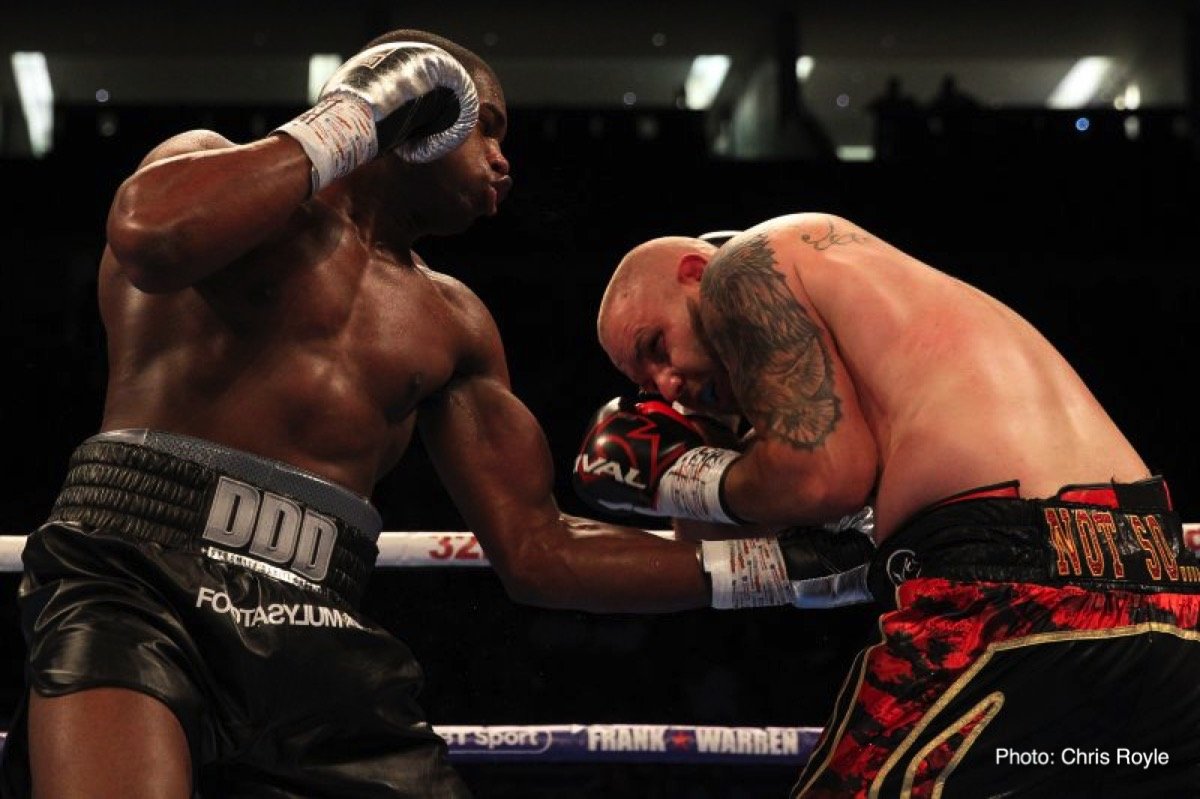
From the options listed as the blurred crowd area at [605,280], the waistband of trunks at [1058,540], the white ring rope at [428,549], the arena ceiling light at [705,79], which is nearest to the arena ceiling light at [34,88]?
the blurred crowd area at [605,280]


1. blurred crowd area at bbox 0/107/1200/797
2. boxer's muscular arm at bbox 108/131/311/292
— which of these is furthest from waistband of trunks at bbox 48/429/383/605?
blurred crowd area at bbox 0/107/1200/797

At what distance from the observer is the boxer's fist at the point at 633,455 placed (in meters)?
2.30

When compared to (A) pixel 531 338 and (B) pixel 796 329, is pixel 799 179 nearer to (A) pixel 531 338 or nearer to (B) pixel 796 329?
(A) pixel 531 338

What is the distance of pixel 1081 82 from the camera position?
487 inches

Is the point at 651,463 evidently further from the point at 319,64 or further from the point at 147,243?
the point at 319,64

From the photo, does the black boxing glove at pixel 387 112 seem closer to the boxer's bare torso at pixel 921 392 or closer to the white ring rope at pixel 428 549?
the boxer's bare torso at pixel 921 392

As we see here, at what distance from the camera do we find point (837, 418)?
1963 millimetres

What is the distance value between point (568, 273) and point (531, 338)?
37 cm

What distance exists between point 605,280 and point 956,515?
183 inches

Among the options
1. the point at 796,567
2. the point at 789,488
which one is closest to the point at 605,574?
the point at 796,567

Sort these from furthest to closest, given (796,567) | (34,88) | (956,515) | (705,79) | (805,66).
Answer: (705,79) < (805,66) < (34,88) < (796,567) < (956,515)

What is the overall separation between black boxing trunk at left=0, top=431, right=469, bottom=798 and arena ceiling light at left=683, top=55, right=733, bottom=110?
10417 millimetres

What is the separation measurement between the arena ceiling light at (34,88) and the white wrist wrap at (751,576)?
410 inches

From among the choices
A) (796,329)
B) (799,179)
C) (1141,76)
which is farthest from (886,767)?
A: (1141,76)
